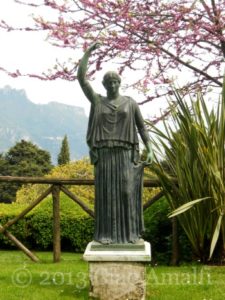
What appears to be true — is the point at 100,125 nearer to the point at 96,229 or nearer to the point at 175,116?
the point at 96,229

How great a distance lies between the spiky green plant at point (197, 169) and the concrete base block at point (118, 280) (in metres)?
1.80

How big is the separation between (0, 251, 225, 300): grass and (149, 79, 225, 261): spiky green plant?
21.9 inches

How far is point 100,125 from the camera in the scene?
5.09 m

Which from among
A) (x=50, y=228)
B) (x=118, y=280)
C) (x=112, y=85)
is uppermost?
(x=112, y=85)

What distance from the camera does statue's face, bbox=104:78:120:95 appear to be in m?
5.11

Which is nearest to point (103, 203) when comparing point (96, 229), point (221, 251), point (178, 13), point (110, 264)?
point (96, 229)

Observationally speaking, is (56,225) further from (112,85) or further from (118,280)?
(112,85)

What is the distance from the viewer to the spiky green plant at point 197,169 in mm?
6594

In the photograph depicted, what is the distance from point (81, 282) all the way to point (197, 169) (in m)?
2.18

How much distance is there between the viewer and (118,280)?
16.2ft

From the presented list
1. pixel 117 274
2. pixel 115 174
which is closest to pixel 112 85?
pixel 115 174

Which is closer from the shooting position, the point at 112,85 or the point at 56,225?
the point at 112,85

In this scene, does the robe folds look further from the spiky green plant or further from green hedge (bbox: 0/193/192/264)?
green hedge (bbox: 0/193/192/264)

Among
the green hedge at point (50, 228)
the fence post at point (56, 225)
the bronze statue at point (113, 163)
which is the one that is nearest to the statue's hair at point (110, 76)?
the bronze statue at point (113, 163)
